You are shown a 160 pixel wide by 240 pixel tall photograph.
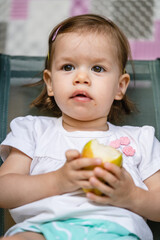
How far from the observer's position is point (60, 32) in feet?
3.47

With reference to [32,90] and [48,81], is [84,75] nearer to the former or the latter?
[48,81]

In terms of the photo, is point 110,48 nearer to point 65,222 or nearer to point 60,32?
point 60,32

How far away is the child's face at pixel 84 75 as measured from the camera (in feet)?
3.10

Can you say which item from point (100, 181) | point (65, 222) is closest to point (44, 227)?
point (65, 222)

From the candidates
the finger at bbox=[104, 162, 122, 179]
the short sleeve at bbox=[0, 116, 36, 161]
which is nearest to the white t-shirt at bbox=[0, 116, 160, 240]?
the short sleeve at bbox=[0, 116, 36, 161]

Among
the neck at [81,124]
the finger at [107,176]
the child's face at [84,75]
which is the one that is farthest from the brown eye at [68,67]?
the finger at [107,176]

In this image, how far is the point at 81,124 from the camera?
1013mm

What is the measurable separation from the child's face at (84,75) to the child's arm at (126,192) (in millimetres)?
220

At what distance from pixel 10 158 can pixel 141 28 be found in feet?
4.68

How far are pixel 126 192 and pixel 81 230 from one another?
125 millimetres

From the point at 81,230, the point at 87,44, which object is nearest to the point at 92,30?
the point at 87,44

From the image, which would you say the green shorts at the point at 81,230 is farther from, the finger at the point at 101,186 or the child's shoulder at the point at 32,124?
the child's shoulder at the point at 32,124

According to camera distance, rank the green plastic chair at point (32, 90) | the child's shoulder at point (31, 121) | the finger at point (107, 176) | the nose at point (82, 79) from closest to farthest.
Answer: the finger at point (107, 176), the nose at point (82, 79), the child's shoulder at point (31, 121), the green plastic chair at point (32, 90)

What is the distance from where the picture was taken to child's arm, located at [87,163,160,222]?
0.74 m
